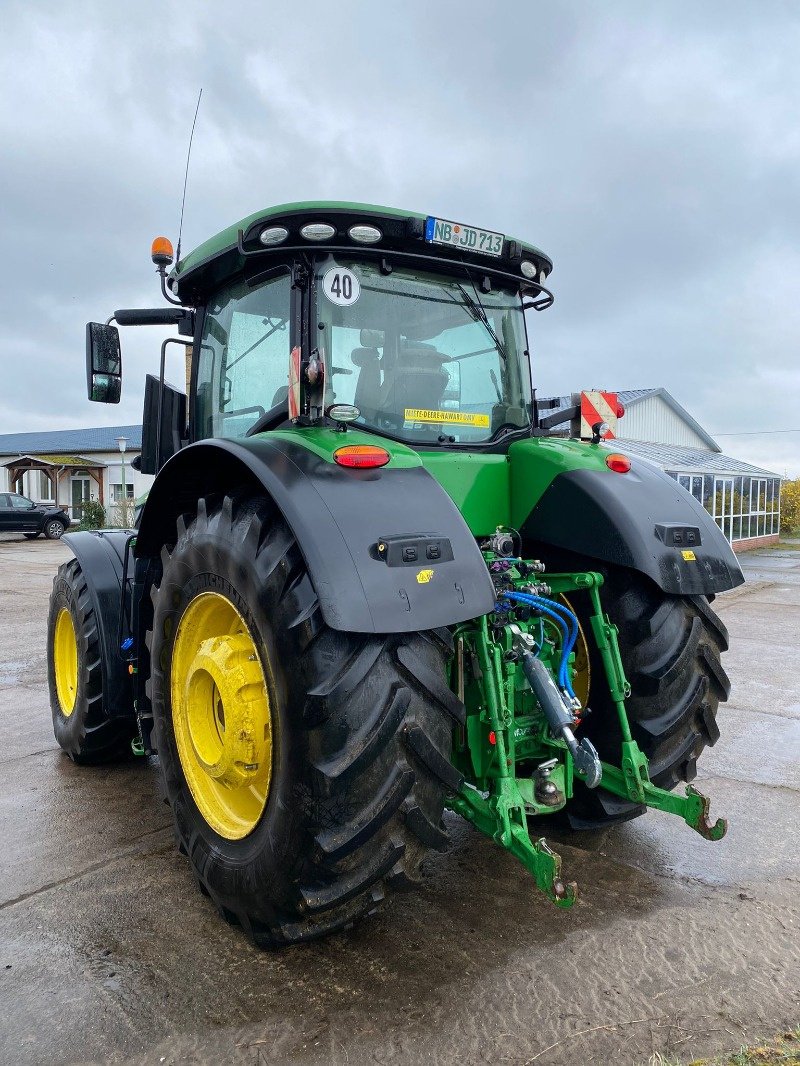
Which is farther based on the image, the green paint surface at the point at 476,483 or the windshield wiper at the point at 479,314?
the windshield wiper at the point at 479,314

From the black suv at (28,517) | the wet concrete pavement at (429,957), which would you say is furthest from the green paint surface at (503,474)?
the black suv at (28,517)

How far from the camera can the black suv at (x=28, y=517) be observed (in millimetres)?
24219

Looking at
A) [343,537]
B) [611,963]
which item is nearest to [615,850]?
[611,963]

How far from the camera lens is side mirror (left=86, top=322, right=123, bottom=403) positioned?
3.64m

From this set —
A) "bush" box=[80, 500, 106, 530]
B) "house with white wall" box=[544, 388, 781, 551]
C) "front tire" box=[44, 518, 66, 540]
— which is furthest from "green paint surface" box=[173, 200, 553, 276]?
"bush" box=[80, 500, 106, 530]

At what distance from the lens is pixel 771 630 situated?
879 cm

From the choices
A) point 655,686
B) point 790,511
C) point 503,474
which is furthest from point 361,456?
point 790,511

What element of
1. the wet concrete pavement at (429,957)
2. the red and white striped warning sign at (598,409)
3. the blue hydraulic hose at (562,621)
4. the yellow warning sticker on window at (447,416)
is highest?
the red and white striped warning sign at (598,409)

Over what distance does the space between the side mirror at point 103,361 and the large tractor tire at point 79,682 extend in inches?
42.3

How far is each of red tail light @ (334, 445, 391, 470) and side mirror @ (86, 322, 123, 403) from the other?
1.85 m

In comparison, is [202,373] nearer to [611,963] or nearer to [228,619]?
[228,619]

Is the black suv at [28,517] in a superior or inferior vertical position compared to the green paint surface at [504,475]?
inferior

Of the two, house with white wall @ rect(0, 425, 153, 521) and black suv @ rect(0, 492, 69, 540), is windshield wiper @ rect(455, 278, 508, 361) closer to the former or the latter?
black suv @ rect(0, 492, 69, 540)

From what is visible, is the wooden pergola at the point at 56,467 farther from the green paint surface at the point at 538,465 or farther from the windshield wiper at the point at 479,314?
the green paint surface at the point at 538,465
